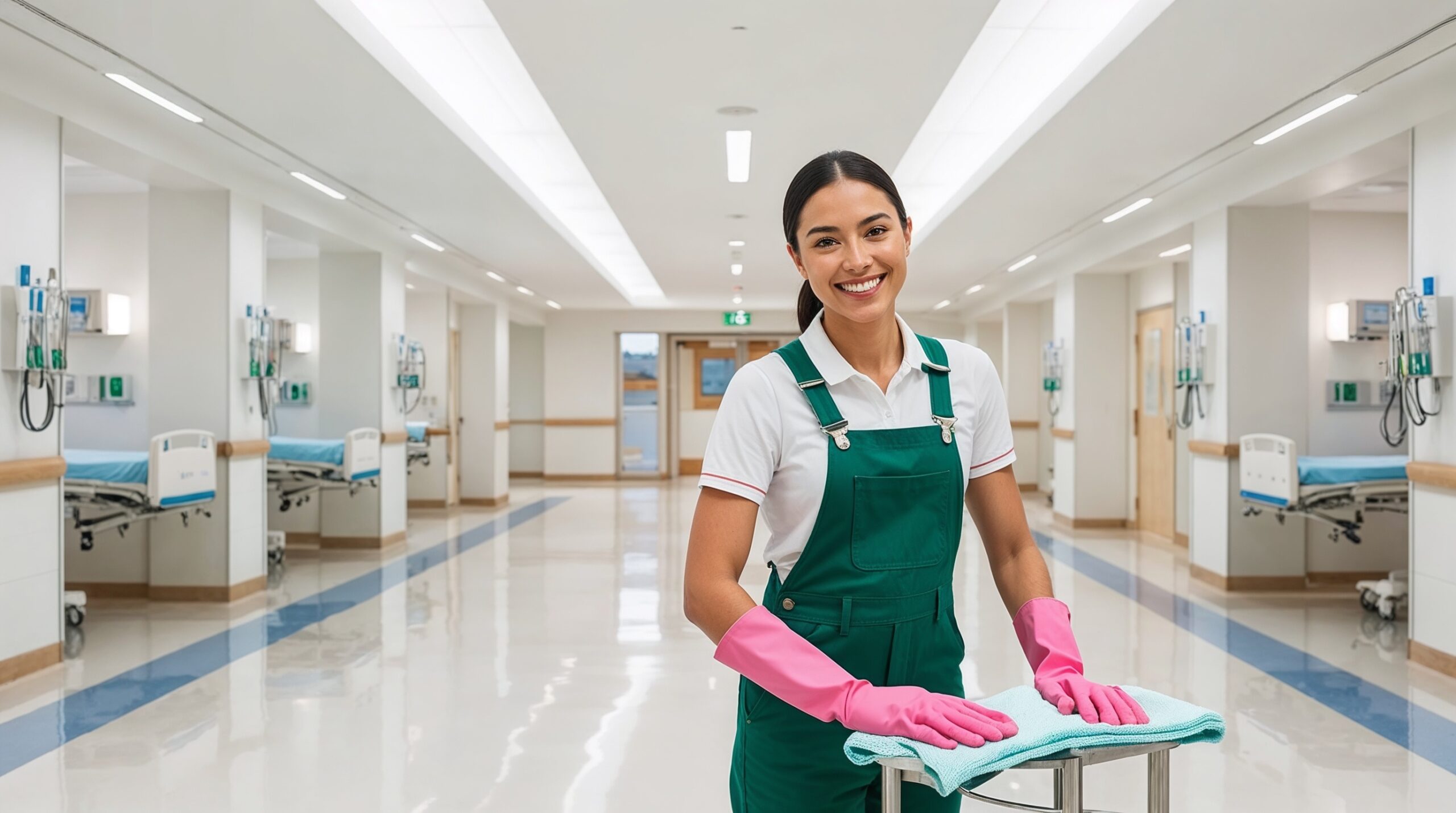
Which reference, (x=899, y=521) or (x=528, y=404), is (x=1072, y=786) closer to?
(x=899, y=521)

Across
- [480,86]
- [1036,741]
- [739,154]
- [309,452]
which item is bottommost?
[309,452]

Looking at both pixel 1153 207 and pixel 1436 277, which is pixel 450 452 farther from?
pixel 1436 277

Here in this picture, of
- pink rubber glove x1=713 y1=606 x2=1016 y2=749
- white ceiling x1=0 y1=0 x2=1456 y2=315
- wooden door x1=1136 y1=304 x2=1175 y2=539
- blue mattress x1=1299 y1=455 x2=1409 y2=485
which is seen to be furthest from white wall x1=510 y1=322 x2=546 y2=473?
pink rubber glove x1=713 y1=606 x2=1016 y2=749

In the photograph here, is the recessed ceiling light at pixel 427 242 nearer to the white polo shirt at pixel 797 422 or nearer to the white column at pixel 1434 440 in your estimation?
the white column at pixel 1434 440

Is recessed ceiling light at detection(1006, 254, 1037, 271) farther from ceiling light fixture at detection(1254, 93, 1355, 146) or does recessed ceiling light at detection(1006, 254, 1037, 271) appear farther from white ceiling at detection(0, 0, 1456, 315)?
ceiling light fixture at detection(1254, 93, 1355, 146)

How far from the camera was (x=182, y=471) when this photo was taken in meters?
5.87

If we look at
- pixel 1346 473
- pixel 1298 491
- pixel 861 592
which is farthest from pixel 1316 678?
pixel 861 592

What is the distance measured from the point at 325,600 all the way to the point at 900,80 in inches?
190

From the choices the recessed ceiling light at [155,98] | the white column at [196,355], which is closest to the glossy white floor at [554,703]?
the white column at [196,355]

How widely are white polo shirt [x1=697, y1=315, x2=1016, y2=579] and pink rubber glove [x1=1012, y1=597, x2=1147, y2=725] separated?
204 mm

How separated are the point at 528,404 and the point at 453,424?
4.08 m

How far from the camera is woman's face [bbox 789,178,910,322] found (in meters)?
1.31

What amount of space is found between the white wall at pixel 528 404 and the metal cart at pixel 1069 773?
619 inches

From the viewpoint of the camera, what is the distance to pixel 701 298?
1477 cm
